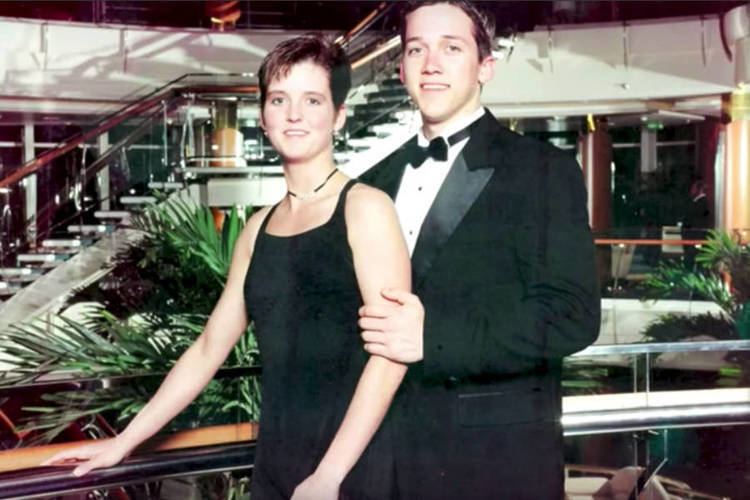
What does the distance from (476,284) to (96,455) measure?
66 cm

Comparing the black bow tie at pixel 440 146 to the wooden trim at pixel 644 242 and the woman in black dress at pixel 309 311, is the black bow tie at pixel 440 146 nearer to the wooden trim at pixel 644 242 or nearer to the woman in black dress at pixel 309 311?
the woman in black dress at pixel 309 311

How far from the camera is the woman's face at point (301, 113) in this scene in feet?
4.83

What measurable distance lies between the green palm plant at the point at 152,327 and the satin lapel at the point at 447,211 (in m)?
0.60

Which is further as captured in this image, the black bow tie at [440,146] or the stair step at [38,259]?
the stair step at [38,259]

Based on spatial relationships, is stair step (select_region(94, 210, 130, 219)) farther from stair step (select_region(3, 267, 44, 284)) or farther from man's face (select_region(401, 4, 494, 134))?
man's face (select_region(401, 4, 494, 134))

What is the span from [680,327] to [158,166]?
4.43ft

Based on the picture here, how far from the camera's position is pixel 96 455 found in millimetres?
1604

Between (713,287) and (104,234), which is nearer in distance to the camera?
(104,234)

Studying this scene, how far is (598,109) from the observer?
7.20 feet

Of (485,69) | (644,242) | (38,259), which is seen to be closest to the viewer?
(485,69)

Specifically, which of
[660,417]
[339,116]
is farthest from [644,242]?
[339,116]

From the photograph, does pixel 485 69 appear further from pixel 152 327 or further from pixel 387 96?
pixel 152 327

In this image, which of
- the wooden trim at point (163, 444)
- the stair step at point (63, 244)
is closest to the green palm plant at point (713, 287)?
the wooden trim at point (163, 444)

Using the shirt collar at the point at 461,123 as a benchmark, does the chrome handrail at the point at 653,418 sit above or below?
below
